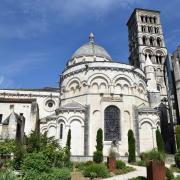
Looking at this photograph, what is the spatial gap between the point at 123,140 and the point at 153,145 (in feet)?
14.5

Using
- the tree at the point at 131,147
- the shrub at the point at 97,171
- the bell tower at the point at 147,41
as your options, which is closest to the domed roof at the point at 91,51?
the bell tower at the point at 147,41

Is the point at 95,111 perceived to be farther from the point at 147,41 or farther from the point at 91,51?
the point at 147,41

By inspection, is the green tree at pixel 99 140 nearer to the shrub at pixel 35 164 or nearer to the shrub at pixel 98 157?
the shrub at pixel 98 157

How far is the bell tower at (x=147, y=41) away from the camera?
6062 cm

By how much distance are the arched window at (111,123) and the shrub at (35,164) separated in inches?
661

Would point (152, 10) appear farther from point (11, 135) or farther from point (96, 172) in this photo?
point (96, 172)

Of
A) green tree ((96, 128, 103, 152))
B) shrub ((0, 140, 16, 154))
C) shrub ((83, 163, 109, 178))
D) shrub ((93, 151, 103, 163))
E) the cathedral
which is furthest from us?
the cathedral

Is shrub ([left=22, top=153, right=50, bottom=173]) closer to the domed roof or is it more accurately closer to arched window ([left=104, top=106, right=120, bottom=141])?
arched window ([left=104, top=106, right=120, bottom=141])

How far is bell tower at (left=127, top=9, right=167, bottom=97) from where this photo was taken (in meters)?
60.6

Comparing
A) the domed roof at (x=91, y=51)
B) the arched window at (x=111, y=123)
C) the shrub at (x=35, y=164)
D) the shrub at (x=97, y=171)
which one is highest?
the domed roof at (x=91, y=51)

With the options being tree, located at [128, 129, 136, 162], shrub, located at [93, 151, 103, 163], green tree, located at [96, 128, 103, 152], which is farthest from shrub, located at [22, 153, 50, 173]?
tree, located at [128, 129, 136, 162]

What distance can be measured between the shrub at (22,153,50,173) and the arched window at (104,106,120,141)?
16788mm

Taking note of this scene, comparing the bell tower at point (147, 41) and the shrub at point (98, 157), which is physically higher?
the bell tower at point (147, 41)

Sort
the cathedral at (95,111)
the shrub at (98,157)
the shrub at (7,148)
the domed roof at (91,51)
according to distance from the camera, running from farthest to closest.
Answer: the domed roof at (91,51)
the cathedral at (95,111)
the shrub at (98,157)
the shrub at (7,148)
